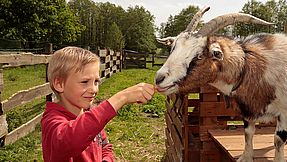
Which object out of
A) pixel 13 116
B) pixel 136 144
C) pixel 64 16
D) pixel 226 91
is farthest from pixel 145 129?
pixel 64 16

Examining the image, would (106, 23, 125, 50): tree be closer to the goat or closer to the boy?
the goat

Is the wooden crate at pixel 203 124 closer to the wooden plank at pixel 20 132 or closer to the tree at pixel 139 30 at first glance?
the wooden plank at pixel 20 132

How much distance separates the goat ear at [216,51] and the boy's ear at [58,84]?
118 cm

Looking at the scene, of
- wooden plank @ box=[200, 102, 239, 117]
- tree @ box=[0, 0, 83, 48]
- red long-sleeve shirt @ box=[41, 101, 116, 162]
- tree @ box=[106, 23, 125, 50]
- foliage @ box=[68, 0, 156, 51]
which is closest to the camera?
red long-sleeve shirt @ box=[41, 101, 116, 162]

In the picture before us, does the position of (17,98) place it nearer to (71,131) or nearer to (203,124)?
(203,124)

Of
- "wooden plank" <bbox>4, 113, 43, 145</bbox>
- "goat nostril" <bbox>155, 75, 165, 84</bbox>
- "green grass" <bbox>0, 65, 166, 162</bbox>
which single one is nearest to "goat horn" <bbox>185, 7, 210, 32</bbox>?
"goat nostril" <bbox>155, 75, 165, 84</bbox>

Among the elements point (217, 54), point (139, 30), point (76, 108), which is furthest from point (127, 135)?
point (139, 30)

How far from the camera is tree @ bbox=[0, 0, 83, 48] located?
3269 centimetres

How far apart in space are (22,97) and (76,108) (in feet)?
13.8

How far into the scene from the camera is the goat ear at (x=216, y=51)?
92.1 inches

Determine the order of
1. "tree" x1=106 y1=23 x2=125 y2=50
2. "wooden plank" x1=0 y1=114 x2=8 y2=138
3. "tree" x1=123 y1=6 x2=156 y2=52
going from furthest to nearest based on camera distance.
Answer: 1. "tree" x1=123 y1=6 x2=156 y2=52
2. "tree" x1=106 y1=23 x2=125 y2=50
3. "wooden plank" x1=0 y1=114 x2=8 y2=138

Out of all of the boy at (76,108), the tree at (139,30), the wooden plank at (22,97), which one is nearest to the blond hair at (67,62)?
the boy at (76,108)

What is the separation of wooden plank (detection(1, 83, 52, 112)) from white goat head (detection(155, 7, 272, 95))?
3560 mm

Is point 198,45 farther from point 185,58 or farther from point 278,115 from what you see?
point 278,115
